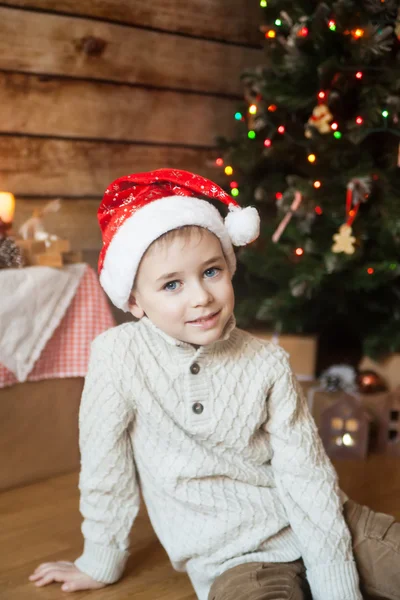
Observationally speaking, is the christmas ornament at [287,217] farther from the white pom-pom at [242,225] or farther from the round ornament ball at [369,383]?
the white pom-pom at [242,225]

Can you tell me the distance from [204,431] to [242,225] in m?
0.35

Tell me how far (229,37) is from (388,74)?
0.84 metres

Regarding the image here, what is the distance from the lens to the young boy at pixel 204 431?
45.8 inches

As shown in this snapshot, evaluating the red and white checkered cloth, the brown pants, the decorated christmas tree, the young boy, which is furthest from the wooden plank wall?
the brown pants

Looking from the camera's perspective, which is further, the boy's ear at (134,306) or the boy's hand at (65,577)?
the boy's hand at (65,577)

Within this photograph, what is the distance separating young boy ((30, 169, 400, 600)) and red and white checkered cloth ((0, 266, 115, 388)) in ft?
2.15

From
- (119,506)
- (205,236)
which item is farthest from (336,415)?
(205,236)

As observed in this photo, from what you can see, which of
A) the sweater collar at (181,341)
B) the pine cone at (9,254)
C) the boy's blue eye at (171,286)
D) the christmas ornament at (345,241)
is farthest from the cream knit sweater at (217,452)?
the christmas ornament at (345,241)

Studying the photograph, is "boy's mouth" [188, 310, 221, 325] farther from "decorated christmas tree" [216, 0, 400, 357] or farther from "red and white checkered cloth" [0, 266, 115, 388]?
"decorated christmas tree" [216, 0, 400, 357]

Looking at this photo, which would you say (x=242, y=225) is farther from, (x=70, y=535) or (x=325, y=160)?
(x=325, y=160)

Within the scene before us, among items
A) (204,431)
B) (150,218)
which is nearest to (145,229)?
(150,218)

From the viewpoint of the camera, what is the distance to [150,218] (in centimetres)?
115

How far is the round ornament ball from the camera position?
2.28 m

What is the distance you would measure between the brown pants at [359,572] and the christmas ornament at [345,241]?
984mm
